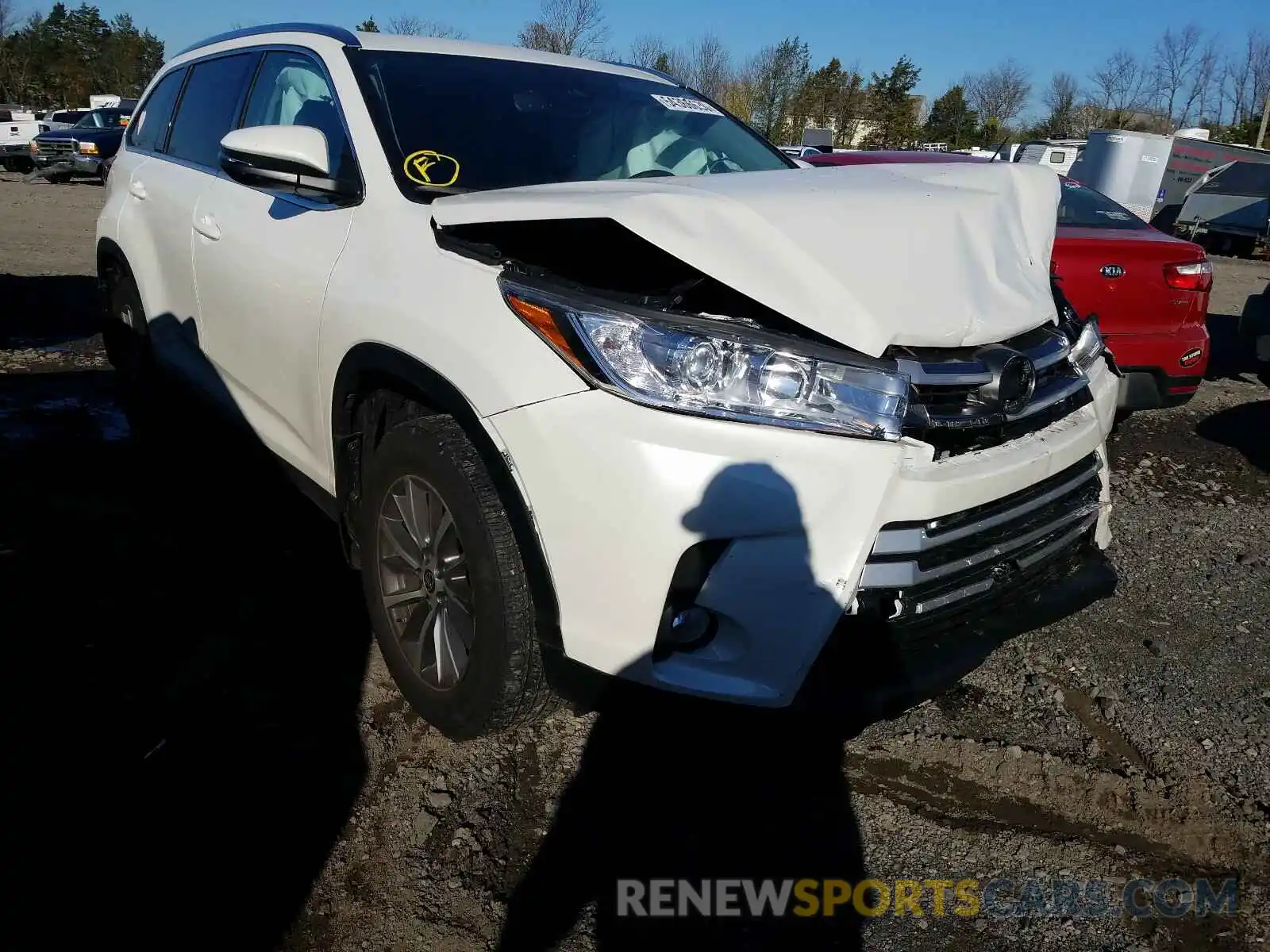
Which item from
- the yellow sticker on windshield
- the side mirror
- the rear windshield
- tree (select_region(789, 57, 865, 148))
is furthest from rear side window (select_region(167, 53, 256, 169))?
tree (select_region(789, 57, 865, 148))

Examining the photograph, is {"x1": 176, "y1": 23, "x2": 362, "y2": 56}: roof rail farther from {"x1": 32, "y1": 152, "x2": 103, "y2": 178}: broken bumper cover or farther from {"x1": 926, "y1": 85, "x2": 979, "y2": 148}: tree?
{"x1": 926, "y1": 85, "x2": 979, "y2": 148}: tree

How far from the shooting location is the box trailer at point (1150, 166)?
18.8m

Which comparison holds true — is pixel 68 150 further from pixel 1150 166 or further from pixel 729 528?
pixel 729 528

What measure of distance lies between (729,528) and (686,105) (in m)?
2.27

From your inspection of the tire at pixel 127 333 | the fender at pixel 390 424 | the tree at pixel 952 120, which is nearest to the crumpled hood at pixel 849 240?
the fender at pixel 390 424

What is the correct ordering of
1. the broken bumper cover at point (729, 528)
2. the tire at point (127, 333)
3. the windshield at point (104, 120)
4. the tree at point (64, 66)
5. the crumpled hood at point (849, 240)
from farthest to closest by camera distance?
the tree at point (64, 66), the windshield at point (104, 120), the tire at point (127, 333), the crumpled hood at point (849, 240), the broken bumper cover at point (729, 528)

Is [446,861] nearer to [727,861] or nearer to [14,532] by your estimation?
[727,861]

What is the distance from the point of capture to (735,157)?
3.44 m

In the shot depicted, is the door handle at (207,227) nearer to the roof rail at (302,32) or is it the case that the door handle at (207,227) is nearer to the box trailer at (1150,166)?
the roof rail at (302,32)

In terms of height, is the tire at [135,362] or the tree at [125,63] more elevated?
the tree at [125,63]

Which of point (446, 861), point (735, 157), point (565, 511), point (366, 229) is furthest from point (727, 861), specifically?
point (735, 157)

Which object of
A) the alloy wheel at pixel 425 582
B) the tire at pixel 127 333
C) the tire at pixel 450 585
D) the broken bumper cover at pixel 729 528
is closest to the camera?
the broken bumper cover at pixel 729 528

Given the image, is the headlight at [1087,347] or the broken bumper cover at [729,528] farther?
the headlight at [1087,347]

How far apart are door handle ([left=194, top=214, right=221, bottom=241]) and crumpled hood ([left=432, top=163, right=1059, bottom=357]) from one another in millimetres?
1324
